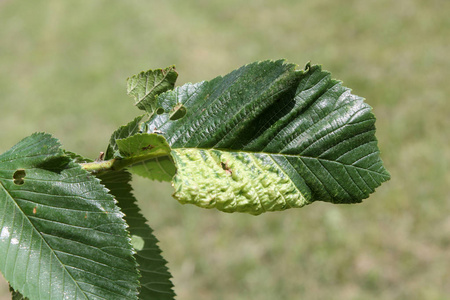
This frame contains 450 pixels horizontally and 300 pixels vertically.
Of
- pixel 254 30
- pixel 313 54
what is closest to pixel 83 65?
pixel 254 30

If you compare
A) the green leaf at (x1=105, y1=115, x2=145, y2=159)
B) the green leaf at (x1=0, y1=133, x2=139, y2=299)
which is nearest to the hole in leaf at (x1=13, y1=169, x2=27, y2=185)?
the green leaf at (x1=0, y1=133, x2=139, y2=299)

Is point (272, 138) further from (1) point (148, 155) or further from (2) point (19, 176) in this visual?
(2) point (19, 176)

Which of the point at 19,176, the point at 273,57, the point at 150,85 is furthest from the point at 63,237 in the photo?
the point at 273,57

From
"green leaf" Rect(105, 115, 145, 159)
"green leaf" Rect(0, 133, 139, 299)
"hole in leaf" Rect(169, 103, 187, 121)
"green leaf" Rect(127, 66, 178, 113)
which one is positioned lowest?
"green leaf" Rect(0, 133, 139, 299)

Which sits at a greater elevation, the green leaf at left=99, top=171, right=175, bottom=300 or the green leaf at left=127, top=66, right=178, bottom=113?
the green leaf at left=127, top=66, right=178, bottom=113

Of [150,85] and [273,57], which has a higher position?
[273,57]

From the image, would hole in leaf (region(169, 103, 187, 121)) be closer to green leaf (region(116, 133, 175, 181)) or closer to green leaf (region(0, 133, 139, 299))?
green leaf (region(116, 133, 175, 181))
